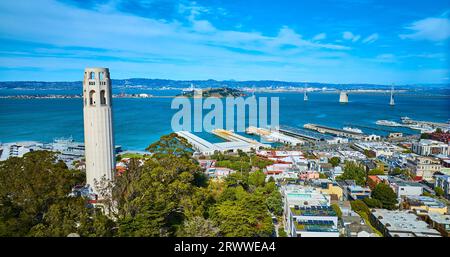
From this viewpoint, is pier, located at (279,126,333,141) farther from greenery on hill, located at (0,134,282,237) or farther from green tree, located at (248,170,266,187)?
greenery on hill, located at (0,134,282,237)

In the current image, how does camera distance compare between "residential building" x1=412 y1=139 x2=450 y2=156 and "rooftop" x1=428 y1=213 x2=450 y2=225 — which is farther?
"residential building" x1=412 y1=139 x2=450 y2=156

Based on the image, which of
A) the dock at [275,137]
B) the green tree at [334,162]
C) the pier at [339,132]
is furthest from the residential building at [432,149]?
the pier at [339,132]

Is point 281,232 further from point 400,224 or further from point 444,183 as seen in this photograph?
point 444,183

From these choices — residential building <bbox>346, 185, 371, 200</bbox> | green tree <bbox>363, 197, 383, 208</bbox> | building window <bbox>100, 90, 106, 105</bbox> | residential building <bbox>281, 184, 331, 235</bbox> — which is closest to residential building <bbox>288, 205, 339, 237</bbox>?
residential building <bbox>281, 184, 331, 235</bbox>

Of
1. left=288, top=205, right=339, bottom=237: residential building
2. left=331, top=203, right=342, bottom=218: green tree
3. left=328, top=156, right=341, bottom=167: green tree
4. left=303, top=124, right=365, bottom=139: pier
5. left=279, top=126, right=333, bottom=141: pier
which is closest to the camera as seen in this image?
left=288, top=205, right=339, bottom=237: residential building

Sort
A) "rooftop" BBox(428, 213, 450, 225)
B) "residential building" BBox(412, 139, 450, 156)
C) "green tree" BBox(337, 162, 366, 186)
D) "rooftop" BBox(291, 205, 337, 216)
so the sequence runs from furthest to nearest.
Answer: "residential building" BBox(412, 139, 450, 156) → "green tree" BBox(337, 162, 366, 186) → "rooftop" BBox(428, 213, 450, 225) → "rooftop" BBox(291, 205, 337, 216)

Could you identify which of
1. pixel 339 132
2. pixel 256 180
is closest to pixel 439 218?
pixel 256 180

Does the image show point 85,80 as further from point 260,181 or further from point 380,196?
point 380,196

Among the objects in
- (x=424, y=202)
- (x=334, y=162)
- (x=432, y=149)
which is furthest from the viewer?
(x=432, y=149)

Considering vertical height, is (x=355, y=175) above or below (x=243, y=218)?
below

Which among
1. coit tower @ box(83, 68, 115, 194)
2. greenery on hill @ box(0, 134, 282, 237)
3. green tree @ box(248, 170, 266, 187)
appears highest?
coit tower @ box(83, 68, 115, 194)
